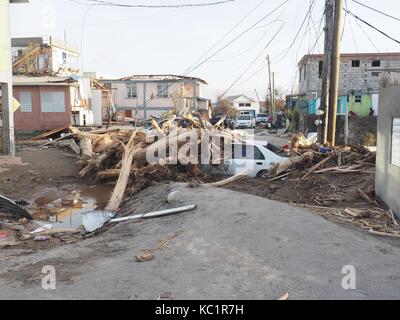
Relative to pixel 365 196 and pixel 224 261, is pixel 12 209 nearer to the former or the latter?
pixel 224 261

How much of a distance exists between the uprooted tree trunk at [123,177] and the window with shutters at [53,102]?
17094 millimetres

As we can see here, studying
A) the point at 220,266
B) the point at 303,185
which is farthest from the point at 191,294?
the point at 303,185

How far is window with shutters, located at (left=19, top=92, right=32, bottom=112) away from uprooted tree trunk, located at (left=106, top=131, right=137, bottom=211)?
18459 millimetres

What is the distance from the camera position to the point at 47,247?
28.0 feet

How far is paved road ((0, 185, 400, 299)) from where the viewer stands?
4.92 metres

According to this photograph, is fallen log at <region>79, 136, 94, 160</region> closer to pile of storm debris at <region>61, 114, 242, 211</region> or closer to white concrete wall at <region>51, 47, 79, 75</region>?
pile of storm debris at <region>61, 114, 242, 211</region>

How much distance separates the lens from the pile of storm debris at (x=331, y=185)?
8719 mm

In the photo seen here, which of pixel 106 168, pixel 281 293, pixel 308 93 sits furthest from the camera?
pixel 308 93

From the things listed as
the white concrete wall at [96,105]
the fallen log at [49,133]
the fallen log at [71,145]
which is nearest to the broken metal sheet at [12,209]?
the fallen log at [71,145]

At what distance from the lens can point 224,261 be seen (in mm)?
5789

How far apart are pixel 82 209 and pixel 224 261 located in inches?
312

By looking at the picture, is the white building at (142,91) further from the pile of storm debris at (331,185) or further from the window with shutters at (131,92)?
the pile of storm debris at (331,185)
